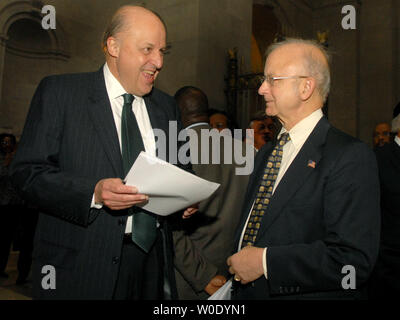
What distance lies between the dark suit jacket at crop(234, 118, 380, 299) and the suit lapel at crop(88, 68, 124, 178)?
31.3 inches

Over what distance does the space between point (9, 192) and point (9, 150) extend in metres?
0.70

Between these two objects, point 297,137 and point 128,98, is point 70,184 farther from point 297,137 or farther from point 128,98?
point 297,137

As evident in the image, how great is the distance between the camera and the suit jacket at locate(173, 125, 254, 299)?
2291 mm

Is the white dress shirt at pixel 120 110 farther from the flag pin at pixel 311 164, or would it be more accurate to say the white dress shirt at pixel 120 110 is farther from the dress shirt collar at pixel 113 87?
the flag pin at pixel 311 164

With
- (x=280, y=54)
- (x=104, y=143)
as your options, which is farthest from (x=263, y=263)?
(x=280, y=54)

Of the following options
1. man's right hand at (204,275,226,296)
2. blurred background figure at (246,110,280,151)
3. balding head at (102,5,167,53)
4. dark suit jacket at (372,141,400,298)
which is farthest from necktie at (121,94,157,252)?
blurred background figure at (246,110,280,151)

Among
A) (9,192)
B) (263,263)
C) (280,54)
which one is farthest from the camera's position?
(9,192)

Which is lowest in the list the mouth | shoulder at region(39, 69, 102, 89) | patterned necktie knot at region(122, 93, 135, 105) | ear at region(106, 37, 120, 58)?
patterned necktie knot at region(122, 93, 135, 105)

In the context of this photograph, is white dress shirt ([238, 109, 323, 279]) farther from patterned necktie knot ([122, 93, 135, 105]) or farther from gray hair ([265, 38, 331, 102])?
patterned necktie knot ([122, 93, 135, 105])

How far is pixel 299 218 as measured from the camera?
1613mm

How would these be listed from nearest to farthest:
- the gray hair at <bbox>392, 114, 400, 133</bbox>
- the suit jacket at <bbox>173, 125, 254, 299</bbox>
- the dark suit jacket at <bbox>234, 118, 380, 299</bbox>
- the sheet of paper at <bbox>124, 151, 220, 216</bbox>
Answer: the sheet of paper at <bbox>124, 151, 220, 216</bbox> → the dark suit jacket at <bbox>234, 118, 380, 299</bbox> → the suit jacket at <bbox>173, 125, 254, 299</bbox> → the gray hair at <bbox>392, 114, 400, 133</bbox>
